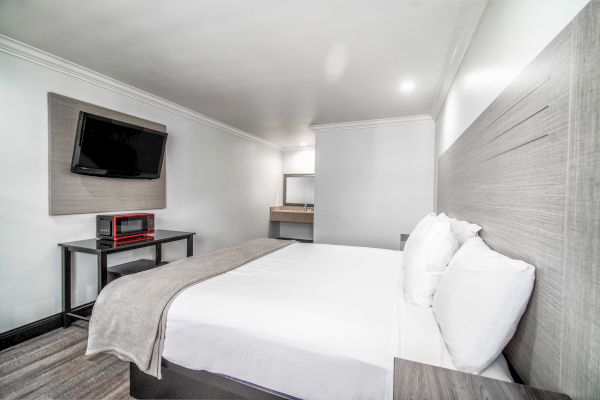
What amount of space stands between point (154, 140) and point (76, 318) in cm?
208

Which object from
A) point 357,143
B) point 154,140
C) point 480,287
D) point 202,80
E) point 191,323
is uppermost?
point 202,80

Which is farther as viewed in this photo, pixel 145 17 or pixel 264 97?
pixel 264 97

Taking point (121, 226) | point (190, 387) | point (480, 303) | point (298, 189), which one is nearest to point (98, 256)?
point (121, 226)

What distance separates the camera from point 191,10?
1803 millimetres

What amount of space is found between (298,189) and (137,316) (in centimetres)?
555

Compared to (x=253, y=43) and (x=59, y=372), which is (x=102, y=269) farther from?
(x=253, y=43)

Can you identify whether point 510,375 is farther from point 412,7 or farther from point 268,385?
point 412,7

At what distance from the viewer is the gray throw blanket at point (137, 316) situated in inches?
53.9

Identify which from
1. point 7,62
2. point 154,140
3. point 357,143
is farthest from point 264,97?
point 7,62

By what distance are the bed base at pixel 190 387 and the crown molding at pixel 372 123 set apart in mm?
4158

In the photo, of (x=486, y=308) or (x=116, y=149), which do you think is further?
(x=116, y=149)

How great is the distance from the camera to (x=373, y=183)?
14.9 feet

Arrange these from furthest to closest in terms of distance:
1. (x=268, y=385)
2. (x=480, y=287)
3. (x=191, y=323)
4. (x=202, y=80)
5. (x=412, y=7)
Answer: (x=202, y=80), (x=412, y=7), (x=191, y=323), (x=268, y=385), (x=480, y=287)

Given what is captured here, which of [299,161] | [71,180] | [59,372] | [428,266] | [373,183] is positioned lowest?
[59,372]
